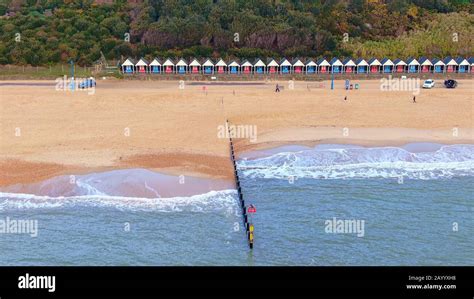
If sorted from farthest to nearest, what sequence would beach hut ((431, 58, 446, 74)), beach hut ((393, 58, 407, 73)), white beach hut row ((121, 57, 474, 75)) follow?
beach hut ((393, 58, 407, 73)) < beach hut ((431, 58, 446, 74)) < white beach hut row ((121, 57, 474, 75))

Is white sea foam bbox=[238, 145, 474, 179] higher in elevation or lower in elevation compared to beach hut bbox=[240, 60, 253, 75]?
lower

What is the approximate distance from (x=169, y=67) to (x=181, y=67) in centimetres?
168

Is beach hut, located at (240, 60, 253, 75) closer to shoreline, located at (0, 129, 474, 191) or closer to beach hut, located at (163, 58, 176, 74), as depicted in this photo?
beach hut, located at (163, 58, 176, 74)

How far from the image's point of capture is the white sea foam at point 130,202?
25484 mm

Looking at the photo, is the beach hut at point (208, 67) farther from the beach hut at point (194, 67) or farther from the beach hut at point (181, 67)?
the beach hut at point (181, 67)

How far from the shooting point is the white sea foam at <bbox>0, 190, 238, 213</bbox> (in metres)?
25.5

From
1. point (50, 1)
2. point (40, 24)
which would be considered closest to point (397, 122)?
point (40, 24)

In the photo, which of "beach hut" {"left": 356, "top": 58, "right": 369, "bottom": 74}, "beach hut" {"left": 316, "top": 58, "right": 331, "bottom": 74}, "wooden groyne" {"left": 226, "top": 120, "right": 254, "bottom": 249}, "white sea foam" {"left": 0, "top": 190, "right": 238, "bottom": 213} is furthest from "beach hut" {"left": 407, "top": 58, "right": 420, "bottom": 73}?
"white sea foam" {"left": 0, "top": 190, "right": 238, "bottom": 213}

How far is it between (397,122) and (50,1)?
284 feet

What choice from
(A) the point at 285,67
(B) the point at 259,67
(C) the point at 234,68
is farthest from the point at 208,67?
(A) the point at 285,67

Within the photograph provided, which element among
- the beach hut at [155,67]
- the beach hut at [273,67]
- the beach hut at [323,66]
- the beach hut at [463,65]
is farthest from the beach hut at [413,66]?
the beach hut at [155,67]

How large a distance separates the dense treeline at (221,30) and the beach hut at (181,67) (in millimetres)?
9533

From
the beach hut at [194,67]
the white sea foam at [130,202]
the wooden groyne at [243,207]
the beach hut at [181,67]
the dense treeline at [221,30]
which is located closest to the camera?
the wooden groyne at [243,207]

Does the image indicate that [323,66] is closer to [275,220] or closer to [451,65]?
[451,65]
